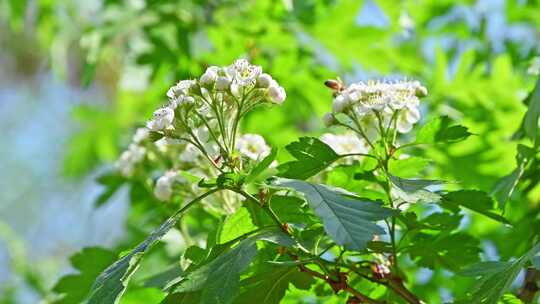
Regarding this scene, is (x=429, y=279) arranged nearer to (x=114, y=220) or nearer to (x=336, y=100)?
(x=336, y=100)

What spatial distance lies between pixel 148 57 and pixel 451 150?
0.92 metres

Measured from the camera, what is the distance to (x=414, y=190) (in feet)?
3.24

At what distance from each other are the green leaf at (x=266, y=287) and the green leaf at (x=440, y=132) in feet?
0.98

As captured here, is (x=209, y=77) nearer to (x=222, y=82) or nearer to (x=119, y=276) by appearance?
(x=222, y=82)

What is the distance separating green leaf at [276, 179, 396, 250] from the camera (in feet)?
2.80

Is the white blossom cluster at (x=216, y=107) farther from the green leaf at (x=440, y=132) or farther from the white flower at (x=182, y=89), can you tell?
the green leaf at (x=440, y=132)

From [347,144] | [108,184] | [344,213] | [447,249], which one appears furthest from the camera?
[108,184]

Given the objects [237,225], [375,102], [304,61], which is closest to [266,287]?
[237,225]

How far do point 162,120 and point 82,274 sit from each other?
1.59ft

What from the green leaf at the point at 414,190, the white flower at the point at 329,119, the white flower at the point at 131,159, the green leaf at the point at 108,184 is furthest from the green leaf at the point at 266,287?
the green leaf at the point at 108,184

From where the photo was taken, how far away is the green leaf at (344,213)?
2.80 ft

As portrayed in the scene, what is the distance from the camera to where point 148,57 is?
236 centimetres

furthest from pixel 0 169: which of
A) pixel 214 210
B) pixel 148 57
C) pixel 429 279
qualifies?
pixel 214 210

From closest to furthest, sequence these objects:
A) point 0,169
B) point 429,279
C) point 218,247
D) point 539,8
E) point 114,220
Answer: point 218,247 → point 429,279 → point 539,8 → point 114,220 → point 0,169
